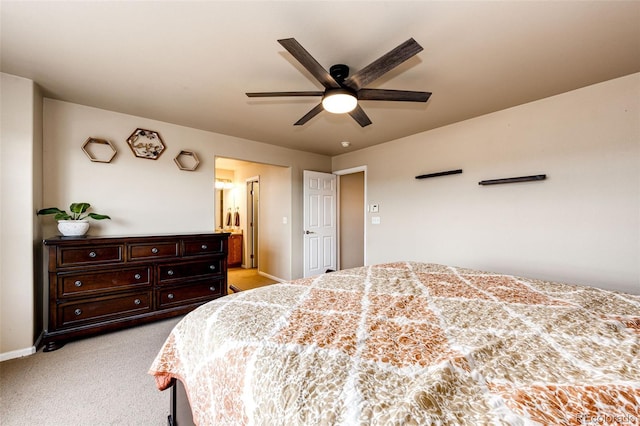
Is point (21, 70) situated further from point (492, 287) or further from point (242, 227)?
point (242, 227)

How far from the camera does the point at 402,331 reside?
3.40 ft

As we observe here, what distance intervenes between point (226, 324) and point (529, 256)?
10.2ft

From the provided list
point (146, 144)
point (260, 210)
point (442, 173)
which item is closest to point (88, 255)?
point (146, 144)

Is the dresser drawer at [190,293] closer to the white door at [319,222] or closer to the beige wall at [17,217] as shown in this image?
the beige wall at [17,217]

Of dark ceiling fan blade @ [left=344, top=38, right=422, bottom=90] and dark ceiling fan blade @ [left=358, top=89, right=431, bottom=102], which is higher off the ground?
dark ceiling fan blade @ [left=344, top=38, right=422, bottom=90]

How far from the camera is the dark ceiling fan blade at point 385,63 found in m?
1.39

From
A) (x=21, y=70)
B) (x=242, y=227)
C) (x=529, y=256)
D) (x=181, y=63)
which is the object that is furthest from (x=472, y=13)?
(x=242, y=227)

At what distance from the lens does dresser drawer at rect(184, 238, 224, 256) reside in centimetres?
307

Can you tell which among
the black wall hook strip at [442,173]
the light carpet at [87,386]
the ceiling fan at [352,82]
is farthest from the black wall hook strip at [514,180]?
the light carpet at [87,386]

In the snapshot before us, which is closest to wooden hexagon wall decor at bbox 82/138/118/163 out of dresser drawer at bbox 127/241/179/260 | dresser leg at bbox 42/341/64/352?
dresser drawer at bbox 127/241/179/260

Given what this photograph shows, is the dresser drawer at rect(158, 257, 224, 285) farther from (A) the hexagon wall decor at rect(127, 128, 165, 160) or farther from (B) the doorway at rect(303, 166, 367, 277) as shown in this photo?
(B) the doorway at rect(303, 166, 367, 277)

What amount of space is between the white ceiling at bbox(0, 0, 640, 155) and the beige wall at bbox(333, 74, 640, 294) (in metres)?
0.28

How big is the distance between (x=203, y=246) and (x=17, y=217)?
1571 mm

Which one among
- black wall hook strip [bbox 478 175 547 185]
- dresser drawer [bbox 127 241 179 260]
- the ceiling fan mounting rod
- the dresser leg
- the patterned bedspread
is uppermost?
the ceiling fan mounting rod
